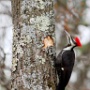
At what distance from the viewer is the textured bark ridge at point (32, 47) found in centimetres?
335

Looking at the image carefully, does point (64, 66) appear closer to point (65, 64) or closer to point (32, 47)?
point (65, 64)

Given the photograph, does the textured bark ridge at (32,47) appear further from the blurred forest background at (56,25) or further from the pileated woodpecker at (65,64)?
the blurred forest background at (56,25)

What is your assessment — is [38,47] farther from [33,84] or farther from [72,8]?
[72,8]

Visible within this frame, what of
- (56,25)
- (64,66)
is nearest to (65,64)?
(64,66)

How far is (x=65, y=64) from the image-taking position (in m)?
3.67

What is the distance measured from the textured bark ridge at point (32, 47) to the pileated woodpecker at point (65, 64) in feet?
0.33

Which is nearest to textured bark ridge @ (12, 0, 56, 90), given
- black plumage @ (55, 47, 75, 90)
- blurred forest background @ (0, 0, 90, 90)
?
black plumage @ (55, 47, 75, 90)

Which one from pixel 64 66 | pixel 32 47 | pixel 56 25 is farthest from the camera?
pixel 56 25

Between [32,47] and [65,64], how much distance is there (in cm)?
45

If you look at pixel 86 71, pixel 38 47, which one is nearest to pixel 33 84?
pixel 38 47

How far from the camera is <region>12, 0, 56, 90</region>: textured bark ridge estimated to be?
335 centimetres

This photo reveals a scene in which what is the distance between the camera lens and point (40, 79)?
335 centimetres

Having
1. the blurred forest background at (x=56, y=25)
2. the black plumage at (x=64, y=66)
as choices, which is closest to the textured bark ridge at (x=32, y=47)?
the black plumage at (x=64, y=66)

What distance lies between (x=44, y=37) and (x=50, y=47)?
13cm
